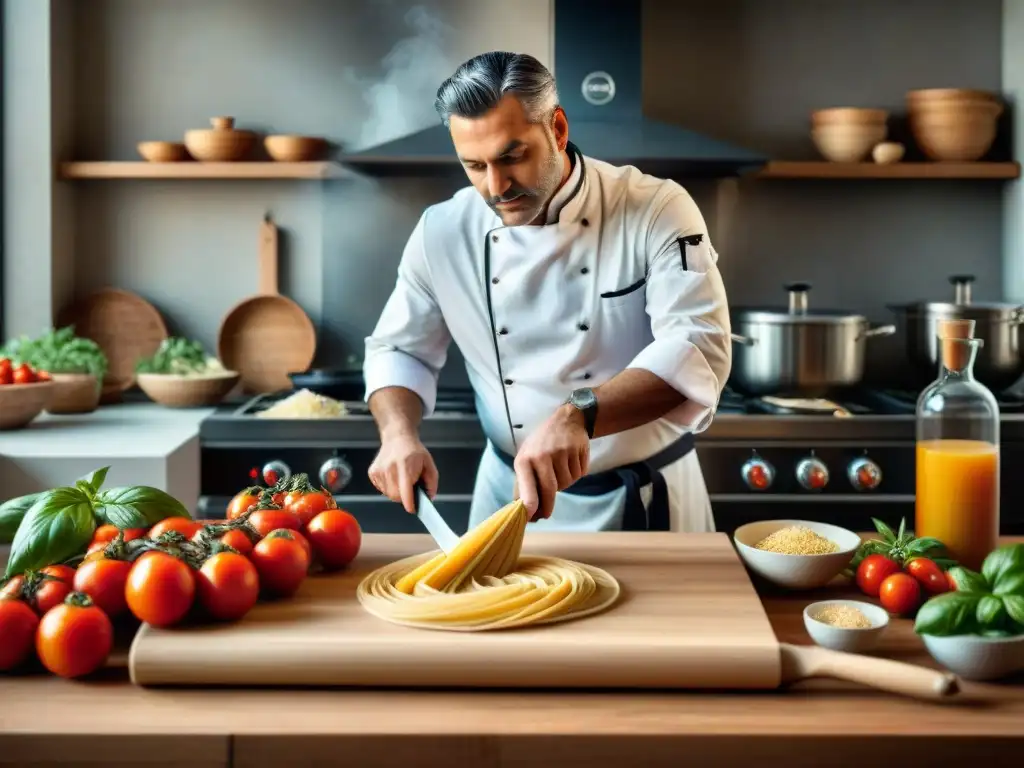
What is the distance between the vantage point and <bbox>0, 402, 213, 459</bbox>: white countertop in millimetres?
2549

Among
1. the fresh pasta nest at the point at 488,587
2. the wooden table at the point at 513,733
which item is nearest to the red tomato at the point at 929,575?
the wooden table at the point at 513,733

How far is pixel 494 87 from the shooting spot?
170cm

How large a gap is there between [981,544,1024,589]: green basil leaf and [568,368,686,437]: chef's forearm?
606mm

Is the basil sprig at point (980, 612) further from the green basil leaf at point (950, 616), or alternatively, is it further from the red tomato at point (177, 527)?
the red tomato at point (177, 527)

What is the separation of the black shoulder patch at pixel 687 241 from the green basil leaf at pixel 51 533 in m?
1.04

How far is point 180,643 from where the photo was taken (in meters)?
1.17

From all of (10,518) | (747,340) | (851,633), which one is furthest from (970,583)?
(747,340)

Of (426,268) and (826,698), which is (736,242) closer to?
(426,268)

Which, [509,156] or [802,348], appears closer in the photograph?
[509,156]

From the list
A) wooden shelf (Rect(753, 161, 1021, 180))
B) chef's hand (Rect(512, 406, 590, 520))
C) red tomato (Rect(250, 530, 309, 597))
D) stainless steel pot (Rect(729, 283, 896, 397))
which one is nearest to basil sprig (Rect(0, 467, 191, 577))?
red tomato (Rect(250, 530, 309, 597))

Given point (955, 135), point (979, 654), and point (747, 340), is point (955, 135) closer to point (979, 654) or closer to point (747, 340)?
point (747, 340)

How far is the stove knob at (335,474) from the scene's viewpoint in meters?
2.73

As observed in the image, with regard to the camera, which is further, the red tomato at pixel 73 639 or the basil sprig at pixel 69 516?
the basil sprig at pixel 69 516

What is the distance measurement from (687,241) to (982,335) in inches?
54.3
